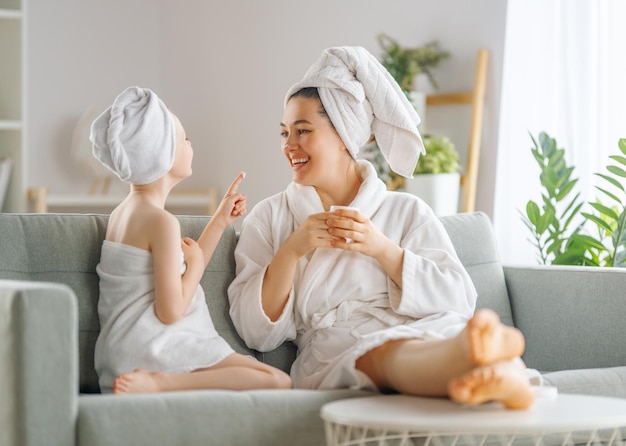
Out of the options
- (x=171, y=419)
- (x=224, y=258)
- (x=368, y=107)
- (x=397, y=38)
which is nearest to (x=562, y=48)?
(x=397, y=38)

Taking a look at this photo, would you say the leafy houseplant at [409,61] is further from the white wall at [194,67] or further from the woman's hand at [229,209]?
the woman's hand at [229,209]

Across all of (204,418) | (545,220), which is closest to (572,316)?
(545,220)

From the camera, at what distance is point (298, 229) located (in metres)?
2.26

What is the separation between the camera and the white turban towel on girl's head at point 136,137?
215 cm

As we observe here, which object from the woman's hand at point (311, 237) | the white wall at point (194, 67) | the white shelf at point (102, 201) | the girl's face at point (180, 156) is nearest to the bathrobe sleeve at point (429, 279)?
the woman's hand at point (311, 237)

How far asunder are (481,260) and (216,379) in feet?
3.10

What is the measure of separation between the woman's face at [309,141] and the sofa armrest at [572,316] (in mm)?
698

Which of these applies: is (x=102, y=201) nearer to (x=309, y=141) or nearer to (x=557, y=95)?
(x=557, y=95)

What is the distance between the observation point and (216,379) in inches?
82.5

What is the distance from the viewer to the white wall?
5.23m

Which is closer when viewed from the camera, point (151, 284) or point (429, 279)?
point (151, 284)

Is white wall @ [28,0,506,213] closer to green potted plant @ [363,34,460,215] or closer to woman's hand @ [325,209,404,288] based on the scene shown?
green potted plant @ [363,34,460,215]

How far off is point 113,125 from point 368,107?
663mm

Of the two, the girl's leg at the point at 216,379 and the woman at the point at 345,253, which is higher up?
the woman at the point at 345,253
